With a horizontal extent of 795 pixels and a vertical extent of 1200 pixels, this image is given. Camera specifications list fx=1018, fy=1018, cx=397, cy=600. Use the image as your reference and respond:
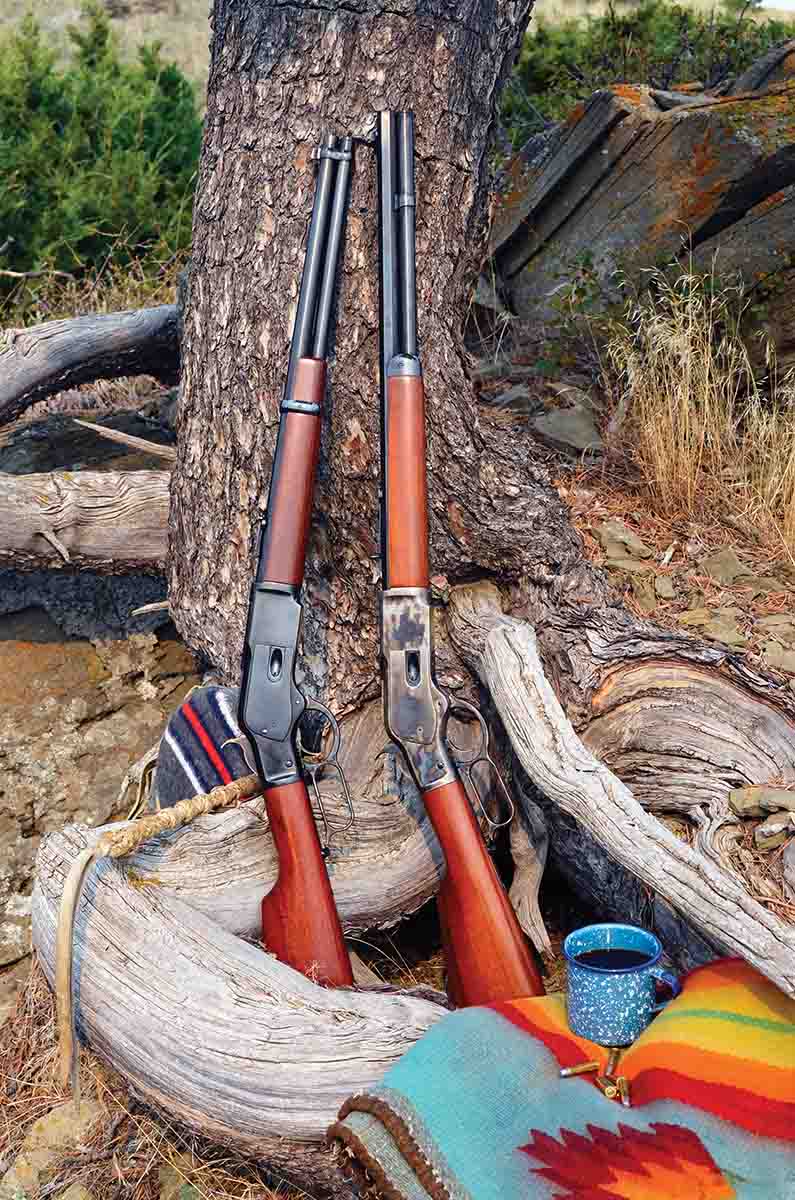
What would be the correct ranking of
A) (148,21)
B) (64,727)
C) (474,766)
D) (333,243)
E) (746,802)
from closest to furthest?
(746,802)
(333,243)
(474,766)
(64,727)
(148,21)

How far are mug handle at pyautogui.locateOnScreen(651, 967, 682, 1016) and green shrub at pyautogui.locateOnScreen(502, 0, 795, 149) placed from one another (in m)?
6.31

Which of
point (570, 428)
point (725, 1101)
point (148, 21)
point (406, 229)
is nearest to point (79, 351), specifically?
point (406, 229)

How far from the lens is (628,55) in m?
8.00

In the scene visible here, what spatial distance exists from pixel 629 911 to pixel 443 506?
4.67 ft

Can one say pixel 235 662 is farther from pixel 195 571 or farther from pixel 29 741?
pixel 29 741

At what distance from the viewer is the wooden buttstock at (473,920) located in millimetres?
2754

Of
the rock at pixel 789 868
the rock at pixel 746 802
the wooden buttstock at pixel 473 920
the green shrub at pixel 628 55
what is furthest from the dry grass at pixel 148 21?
the rock at pixel 789 868

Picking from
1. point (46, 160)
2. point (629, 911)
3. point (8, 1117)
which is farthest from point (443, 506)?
point (46, 160)

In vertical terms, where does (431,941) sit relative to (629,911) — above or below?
below

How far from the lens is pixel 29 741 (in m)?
3.93

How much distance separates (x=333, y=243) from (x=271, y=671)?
127 centimetres

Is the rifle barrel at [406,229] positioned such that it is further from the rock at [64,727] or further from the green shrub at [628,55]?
the green shrub at [628,55]

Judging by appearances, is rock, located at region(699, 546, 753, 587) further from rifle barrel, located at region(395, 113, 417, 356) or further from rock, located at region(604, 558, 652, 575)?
rifle barrel, located at region(395, 113, 417, 356)

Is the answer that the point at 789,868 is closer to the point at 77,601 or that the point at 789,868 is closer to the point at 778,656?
the point at 778,656
